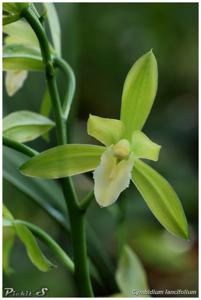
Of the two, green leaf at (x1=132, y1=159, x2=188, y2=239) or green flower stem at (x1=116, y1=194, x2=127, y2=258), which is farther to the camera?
green flower stem at (x1=116, y1=194, x2=127, y2=258)

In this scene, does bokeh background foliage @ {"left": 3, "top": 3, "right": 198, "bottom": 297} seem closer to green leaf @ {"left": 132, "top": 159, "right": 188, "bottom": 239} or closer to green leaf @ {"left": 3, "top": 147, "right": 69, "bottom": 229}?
green leaf @ {"left": 3, "top": 147, "right": 69, "bottom": 229}

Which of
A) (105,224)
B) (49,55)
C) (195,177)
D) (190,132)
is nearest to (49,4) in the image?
(49,55)

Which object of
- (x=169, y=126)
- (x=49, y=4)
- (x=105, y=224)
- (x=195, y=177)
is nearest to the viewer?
(x=49, y=4)

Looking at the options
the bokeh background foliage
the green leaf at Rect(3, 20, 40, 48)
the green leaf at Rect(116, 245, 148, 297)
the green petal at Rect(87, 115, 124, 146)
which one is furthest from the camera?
the bokeh background foliage

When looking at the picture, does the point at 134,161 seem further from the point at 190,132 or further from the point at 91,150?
the point at 190,132

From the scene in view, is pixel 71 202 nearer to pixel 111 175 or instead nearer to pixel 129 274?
pixel 111 175
